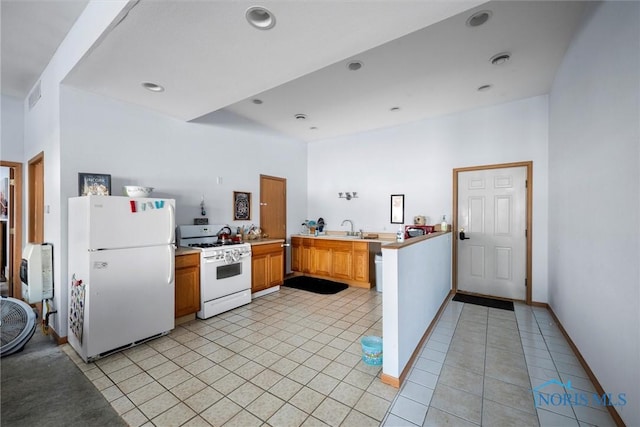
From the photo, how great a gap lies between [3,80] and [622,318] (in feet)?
20.7

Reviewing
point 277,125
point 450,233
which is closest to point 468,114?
point 450,233

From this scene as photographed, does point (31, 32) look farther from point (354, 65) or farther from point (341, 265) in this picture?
point (341, 265)

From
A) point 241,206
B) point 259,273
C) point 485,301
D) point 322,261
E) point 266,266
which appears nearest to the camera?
point 485,301

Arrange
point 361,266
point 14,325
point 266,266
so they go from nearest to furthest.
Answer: point 14,325, point 266,266, point 361,266

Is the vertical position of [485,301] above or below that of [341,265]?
below

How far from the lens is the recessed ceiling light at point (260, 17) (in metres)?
1.76

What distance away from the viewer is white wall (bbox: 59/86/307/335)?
2.84 metres

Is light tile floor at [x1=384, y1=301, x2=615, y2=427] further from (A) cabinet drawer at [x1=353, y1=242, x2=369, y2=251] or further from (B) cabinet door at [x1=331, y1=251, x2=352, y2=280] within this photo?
(B) cabinet door at [x1=331, y1=251, x2=352, y2=280]

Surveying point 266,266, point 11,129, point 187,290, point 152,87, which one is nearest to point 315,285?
point 266,266

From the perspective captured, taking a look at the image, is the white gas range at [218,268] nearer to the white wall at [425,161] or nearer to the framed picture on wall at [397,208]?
the white wall at [425,161]

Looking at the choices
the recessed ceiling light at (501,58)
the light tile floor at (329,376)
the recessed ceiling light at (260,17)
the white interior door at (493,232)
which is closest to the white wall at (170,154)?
the light tile floor at (329,376)

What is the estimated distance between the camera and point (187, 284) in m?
3.24

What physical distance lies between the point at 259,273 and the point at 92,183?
241cm

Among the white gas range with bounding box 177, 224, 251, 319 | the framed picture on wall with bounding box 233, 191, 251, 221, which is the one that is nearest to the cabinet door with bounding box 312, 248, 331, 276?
the framed picture on wall with bounding box 233, 191, 251, 221
